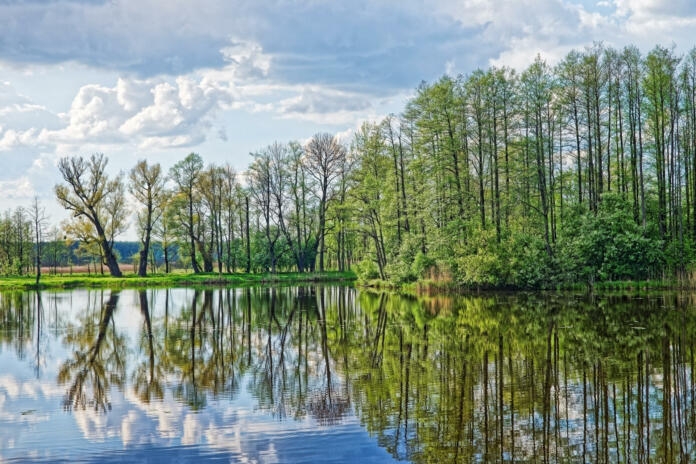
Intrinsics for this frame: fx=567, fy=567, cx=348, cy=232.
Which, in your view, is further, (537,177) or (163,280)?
(163,280)

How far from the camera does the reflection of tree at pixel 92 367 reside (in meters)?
10.9

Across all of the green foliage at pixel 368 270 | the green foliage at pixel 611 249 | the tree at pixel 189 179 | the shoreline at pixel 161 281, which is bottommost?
the shoreline at pixel 161 281

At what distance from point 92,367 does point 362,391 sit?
7446 millimetres

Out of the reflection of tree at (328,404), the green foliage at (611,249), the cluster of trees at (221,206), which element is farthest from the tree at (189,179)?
the reflection of tree at (328,404)

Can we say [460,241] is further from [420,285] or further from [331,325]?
[331,325]

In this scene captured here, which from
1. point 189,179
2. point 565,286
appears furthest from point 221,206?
point 565,286

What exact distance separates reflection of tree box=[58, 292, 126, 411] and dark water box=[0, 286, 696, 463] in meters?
0.07

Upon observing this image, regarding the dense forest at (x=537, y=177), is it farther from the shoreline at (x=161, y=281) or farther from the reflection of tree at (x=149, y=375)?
the reflection of tree at (x=149, y=375)

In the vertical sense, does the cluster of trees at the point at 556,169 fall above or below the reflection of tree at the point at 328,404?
above

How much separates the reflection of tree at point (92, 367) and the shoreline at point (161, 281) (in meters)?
35.0

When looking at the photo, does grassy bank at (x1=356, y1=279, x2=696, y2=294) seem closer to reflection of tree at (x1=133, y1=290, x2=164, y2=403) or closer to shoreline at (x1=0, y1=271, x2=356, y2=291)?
shoreline at (x1=0, y1=271, x2=356, y2=291)

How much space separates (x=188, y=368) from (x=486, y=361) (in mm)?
6888

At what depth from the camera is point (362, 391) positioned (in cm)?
1054

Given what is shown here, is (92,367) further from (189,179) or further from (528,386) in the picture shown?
(189,179)
